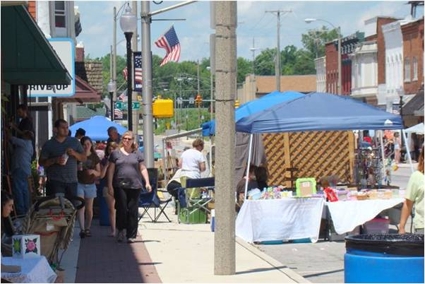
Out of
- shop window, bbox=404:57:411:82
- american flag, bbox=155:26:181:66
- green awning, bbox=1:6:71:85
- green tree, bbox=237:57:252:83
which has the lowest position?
green awning, bbox=1:6:71:85

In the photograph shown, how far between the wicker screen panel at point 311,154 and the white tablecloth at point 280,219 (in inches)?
378

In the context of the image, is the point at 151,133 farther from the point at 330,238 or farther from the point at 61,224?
the point at 61,224

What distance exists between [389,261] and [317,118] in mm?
10425

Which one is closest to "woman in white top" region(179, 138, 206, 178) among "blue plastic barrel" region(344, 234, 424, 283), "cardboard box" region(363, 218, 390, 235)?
"cardboard box" region(363, 218, 390, 235)

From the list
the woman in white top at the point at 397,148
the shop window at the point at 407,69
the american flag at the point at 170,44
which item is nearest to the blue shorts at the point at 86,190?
the american flag at the point at 170,44

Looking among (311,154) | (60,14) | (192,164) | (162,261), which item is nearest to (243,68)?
(60,14)

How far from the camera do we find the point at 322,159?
88.4ft

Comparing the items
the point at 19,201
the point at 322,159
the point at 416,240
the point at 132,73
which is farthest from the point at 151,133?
the point at 416,240

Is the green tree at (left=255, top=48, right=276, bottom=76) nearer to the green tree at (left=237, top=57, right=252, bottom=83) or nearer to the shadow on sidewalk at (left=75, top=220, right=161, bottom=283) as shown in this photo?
the green tree at (left=237, top=57, right=252, bottom=83)

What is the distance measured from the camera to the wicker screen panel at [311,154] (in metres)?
26.8

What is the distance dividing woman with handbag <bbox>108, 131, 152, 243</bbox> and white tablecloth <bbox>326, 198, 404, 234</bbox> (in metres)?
3.15

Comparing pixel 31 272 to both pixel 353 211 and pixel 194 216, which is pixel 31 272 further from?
pixel 194 216

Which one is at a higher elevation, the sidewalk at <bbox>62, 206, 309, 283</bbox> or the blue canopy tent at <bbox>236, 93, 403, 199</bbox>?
the blue canopy tent at <bbox>236, 93, 403, 199</bbox>

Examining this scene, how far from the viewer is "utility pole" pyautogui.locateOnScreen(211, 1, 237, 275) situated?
1192 centimetres
